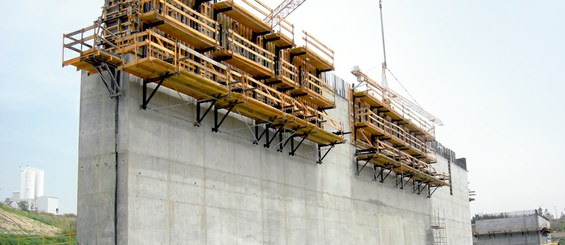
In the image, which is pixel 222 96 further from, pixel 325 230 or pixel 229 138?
pixel 325 230

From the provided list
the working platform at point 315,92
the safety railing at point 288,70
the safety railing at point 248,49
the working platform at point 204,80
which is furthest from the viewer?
the working platform at point 315,92

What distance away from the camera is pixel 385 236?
126 ft

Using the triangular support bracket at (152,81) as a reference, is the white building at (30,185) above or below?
above

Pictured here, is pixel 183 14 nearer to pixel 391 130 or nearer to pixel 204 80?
pixel 204 80

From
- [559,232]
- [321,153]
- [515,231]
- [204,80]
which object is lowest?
[515,231]

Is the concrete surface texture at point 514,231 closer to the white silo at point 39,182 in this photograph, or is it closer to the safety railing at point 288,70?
the safety railing at point 288,70

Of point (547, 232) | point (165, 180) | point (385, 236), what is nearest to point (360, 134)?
point (385, 236)

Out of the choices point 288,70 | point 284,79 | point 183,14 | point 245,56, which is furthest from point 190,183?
point 288,70

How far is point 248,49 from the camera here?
25672 millimetres

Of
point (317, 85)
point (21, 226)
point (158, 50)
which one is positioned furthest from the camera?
point (21, 226)

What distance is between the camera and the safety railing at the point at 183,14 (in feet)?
72.5

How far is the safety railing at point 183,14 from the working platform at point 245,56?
664 mm

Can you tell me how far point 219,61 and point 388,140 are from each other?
18379mm

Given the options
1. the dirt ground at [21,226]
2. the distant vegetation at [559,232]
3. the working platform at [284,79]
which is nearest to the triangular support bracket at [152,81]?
the working platform at [284,79]
